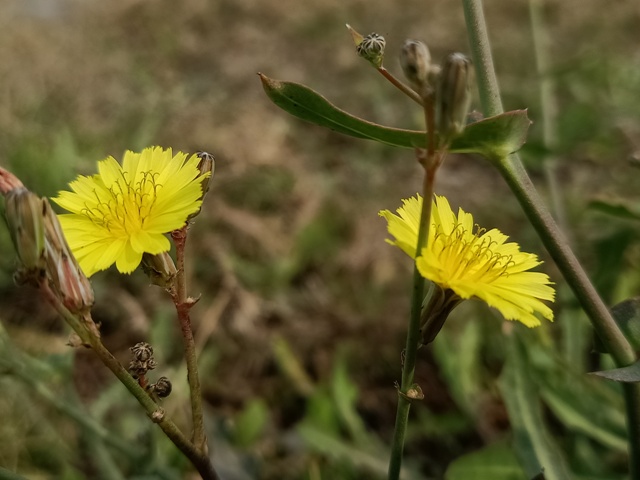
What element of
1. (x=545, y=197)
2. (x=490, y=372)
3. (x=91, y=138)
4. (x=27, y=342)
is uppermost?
(x=545, y=197)

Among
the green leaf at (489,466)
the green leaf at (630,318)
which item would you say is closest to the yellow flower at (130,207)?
the green leaf at (630,318)

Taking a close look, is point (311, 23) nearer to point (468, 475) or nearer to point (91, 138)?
point (91, 138)

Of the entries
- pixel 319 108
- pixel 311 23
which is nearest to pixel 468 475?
pixel 319 108

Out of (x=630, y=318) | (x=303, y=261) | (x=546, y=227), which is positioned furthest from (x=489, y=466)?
(x=303, y=261)

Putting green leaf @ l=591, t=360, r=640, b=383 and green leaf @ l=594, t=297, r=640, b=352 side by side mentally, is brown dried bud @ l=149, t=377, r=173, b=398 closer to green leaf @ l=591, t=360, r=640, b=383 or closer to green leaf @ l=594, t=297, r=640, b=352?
green leaf @ l=591, t=360, r=640, b=383

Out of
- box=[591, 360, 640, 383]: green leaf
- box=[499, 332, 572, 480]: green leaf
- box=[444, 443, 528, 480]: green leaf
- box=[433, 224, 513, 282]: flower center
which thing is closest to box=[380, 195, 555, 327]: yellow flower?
box=[433, 224, 513, 282]: flower center

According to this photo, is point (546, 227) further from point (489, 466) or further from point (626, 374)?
point (489, 466)
